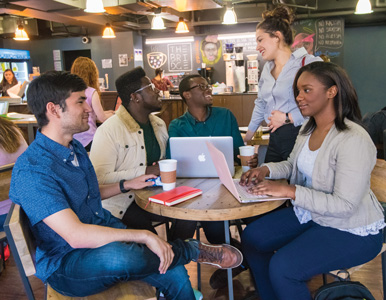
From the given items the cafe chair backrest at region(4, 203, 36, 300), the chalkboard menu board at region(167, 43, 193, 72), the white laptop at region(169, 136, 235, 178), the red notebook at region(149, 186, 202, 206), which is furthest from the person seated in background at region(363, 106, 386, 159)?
the chalkboard menu board at region(167, 43, 193, 72)

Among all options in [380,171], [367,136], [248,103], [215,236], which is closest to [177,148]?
[215,236]

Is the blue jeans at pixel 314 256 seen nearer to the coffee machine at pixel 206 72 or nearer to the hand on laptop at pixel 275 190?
the hand on laptop at pixel 275 190

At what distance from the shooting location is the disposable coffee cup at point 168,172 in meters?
1.80

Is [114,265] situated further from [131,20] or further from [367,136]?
[131,20]

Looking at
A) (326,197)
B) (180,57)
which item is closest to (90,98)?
(326,197)

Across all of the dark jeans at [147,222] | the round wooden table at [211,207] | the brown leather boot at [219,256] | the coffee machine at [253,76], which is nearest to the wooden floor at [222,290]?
the dark jeans at [147,222]

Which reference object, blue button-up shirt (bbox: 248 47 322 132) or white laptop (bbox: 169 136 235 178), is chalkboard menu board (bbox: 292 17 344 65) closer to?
blue button-up shirt (bbox: 248 47 322 132)

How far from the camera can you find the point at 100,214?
1.77 metres

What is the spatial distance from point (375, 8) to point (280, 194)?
26.5 ft

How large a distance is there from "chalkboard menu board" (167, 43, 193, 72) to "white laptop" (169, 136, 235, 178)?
30.9 ft

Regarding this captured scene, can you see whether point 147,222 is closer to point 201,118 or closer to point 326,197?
point 201,118

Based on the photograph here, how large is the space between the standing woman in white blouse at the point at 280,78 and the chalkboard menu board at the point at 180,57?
8690 mm

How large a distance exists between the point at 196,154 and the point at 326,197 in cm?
74

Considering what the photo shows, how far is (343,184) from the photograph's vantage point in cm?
155
